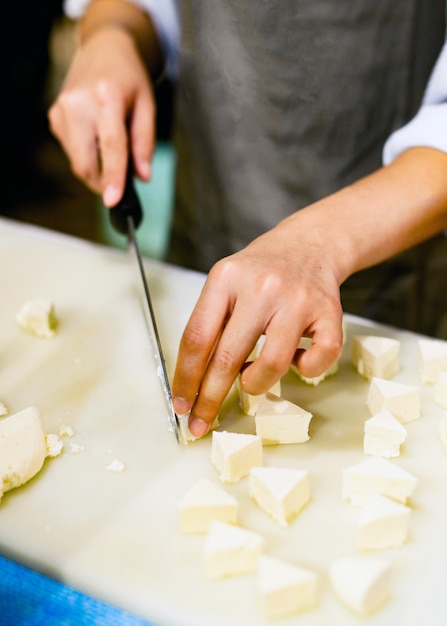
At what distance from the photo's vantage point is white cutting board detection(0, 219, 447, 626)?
30.8 inches

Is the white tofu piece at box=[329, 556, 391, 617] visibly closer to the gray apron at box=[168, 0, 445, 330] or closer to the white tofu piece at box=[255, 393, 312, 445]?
the white tofu piece at box=[255, 393, 312, 445]


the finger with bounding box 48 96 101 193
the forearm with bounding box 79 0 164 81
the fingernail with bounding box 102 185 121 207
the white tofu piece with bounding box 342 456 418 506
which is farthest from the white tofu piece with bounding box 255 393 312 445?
the forearm with bounding box 79 0 164 81

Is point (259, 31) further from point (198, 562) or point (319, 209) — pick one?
point (198, 562)

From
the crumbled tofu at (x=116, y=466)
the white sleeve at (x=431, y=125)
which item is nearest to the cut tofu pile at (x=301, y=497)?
the crumbled tofu at (x=116, y=466)

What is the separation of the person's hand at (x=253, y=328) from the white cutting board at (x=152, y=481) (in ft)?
0.38

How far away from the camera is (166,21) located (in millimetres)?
1503

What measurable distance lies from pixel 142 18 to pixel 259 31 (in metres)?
0.36

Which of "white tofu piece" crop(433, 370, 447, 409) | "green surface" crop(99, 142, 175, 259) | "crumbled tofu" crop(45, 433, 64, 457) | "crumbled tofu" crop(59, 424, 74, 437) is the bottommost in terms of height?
"green surface" crop(99, 142, 175, 259)

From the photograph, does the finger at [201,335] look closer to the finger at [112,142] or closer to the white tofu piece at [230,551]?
the white tofu piece at [230,551]

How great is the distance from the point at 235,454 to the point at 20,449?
10.7 inches

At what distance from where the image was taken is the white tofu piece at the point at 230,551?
77cm

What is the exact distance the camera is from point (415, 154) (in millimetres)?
1106

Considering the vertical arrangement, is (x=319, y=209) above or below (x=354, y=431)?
above

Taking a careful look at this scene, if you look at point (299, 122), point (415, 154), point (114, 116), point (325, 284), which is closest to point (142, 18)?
point (114, 116)
